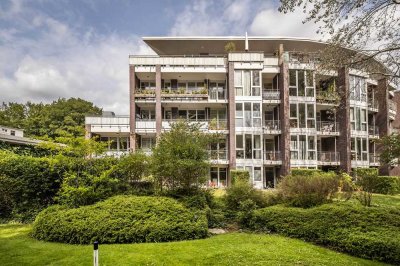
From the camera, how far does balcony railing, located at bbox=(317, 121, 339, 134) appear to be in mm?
26922

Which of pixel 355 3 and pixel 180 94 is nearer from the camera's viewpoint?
pixel 355 3

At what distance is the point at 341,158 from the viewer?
2664 centimetres

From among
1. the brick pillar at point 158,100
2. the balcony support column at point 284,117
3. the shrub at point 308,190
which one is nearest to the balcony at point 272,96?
the balcony support column at point 284,117

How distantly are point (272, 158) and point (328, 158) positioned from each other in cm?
617

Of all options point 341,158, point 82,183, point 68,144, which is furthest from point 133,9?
point 341,158

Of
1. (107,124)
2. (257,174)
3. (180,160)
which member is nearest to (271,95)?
(257,174)

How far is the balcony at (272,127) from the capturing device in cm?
2589

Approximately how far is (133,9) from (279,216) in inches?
425

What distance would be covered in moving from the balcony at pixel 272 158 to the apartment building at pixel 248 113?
10 cm

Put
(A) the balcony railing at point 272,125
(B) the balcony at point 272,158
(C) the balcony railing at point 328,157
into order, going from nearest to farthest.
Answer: (B) the balcony at point 272,158 → (A) the balcony railing at point 272,125 → (C) the balcony railing at point 328,157

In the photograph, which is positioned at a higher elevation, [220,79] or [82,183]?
[220,79]

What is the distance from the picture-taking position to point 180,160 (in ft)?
39.1

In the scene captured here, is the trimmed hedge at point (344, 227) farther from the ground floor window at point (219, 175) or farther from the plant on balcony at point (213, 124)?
the plant on balcony at point (213, 124)

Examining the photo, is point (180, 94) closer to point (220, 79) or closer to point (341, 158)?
point (220, 79)
